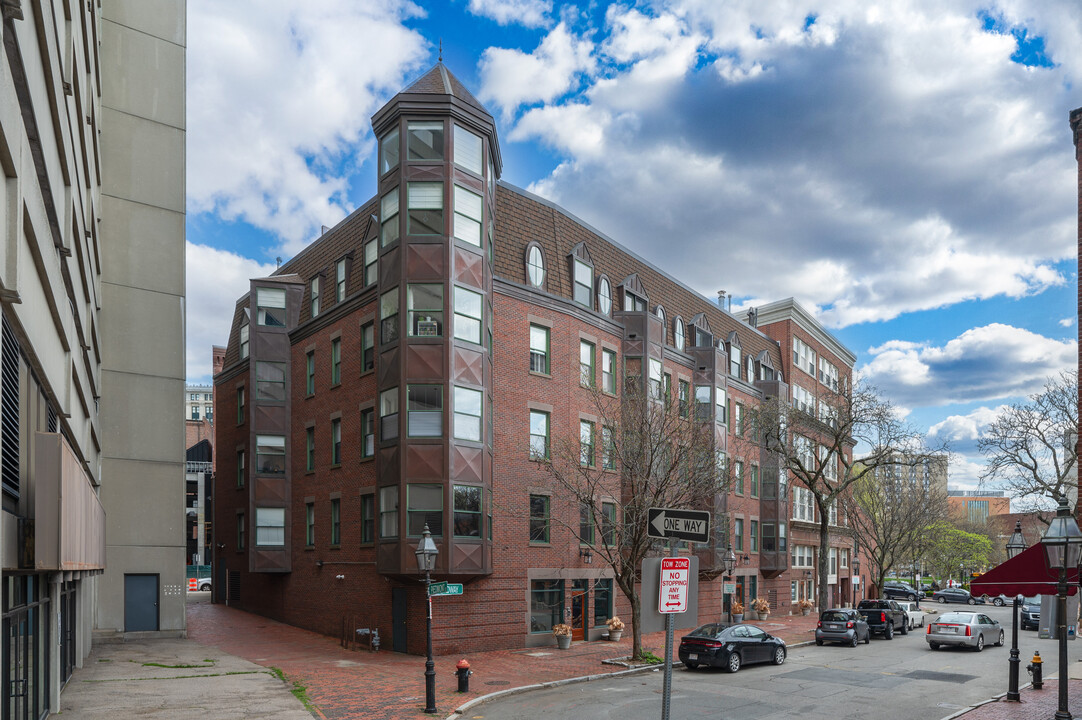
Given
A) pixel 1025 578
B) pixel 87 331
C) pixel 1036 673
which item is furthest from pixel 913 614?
pixel 87 331

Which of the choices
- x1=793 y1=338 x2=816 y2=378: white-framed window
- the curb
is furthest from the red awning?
x1=793 y1=338 x2=816 y2=378: white-framed window

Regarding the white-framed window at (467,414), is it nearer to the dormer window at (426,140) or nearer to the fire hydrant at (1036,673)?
the dormer window at (426,140)

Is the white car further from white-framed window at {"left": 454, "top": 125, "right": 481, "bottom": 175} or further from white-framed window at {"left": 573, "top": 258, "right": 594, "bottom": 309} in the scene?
white-framed window at {"left": 454, "top": 125, "right": 481, "bottom": 175}

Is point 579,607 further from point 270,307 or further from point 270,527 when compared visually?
point 270,307

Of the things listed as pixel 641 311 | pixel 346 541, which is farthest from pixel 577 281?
pixel 346 541

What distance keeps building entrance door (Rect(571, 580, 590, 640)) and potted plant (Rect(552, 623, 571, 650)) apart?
7.27ft

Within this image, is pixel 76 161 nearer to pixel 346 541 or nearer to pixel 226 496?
pixel 346 541

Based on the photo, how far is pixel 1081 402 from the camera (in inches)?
728

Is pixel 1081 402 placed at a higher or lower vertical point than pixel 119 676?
higher

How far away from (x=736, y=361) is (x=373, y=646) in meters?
27.1

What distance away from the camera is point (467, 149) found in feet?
93.6

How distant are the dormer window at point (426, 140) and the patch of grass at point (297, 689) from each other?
643 inches

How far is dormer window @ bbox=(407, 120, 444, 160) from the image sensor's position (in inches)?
1100

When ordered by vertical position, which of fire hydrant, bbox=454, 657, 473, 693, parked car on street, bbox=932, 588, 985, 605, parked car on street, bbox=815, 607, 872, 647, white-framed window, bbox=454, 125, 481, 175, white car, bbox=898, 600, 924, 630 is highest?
white-framed window, bbox=454, 125, 481, 175
